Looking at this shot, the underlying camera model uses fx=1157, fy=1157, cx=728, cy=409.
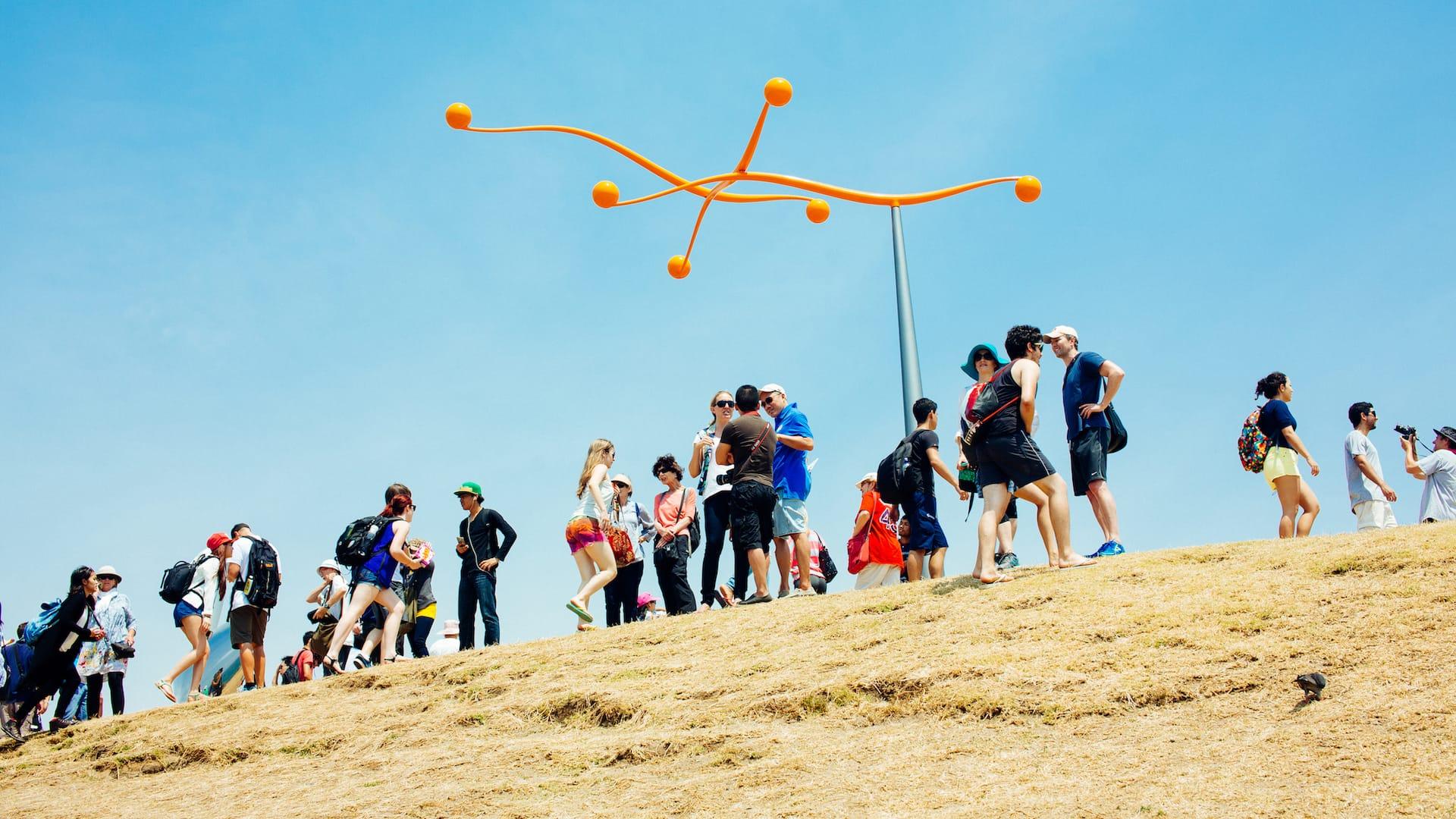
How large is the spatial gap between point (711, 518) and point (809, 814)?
5.52m

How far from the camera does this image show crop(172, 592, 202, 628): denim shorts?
11898 mm

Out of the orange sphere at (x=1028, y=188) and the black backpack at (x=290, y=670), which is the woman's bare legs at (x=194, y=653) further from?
the orange sphere at (x=1028, y=188)

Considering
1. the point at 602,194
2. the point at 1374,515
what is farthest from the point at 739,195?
the point at 1374,515

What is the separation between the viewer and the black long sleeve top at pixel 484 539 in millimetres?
11555

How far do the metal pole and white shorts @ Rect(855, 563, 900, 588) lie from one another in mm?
1693

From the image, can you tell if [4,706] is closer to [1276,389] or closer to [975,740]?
[975,740]

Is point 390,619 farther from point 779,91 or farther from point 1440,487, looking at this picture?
point 1440,487

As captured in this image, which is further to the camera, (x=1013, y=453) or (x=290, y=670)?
Result: (x=290, y=670)

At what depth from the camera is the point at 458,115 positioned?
10375mm

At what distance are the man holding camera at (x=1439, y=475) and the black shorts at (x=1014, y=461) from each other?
4879mm

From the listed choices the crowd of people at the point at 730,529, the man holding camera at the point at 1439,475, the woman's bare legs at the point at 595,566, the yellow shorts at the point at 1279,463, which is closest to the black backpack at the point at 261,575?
the crowd of people at the point at 730,529

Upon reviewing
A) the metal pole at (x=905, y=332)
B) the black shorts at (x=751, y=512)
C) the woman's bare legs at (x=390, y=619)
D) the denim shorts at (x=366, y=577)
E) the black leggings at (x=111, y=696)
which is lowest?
the black leggings at (x=111, y=696)

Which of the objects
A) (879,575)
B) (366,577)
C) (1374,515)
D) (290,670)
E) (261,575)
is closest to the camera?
(1374,515)

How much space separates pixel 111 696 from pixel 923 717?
9505 millimetres
